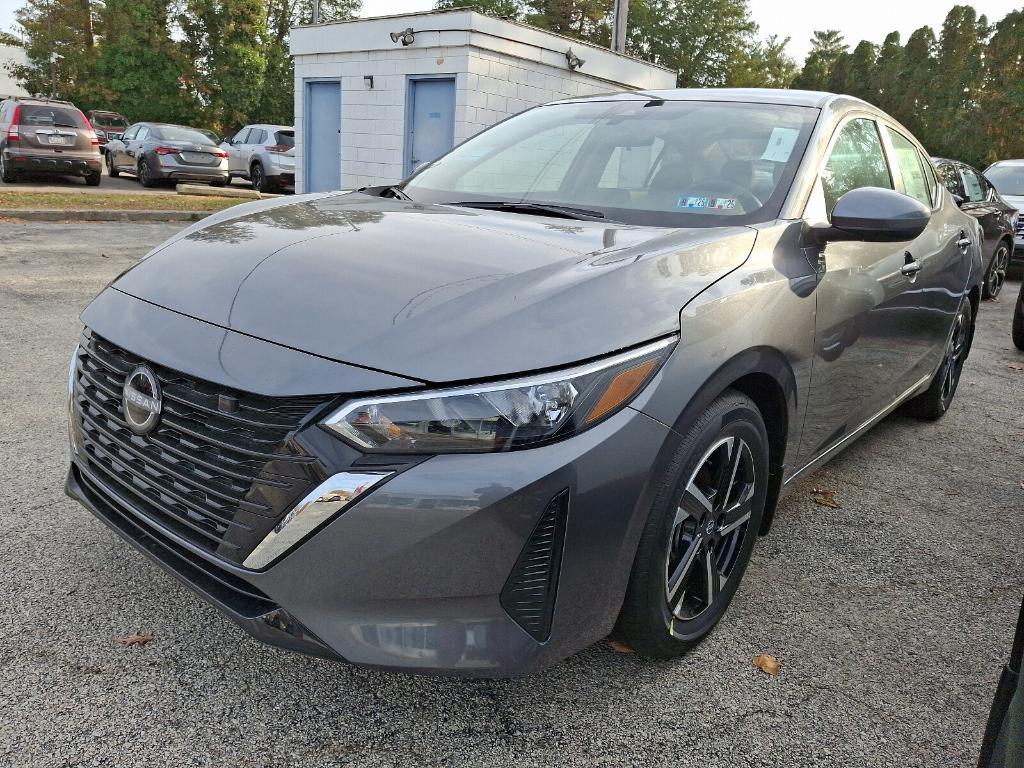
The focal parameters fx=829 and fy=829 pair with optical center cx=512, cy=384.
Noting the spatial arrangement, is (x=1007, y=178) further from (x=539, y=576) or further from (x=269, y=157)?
(x=269, y=157)

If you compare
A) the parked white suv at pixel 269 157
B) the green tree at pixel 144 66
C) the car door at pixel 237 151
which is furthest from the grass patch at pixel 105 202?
the green tree at pixel 144 66

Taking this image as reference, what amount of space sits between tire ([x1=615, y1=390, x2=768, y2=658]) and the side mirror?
29.4 inches

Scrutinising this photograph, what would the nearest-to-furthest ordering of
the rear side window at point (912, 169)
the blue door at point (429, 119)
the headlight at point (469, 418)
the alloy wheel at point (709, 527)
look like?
the headlight at point (469, 418) → the alloy wheel at point (709, 527) → the rear side window at point (912, 169) → the blue door at point (429, 119)

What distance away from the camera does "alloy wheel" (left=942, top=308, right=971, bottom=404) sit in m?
4.66

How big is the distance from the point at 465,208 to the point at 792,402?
1.28 metres

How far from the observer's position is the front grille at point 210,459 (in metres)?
1.75

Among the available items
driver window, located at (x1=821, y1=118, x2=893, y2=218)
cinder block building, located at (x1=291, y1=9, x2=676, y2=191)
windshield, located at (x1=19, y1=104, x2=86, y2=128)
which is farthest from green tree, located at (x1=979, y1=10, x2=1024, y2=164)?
driver window, located at (x1=821, y1=118, x2=893, y2=218)

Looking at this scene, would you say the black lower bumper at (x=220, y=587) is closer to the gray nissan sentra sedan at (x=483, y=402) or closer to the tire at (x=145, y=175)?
the gray nissan sentra sedan at (x=483, y=402)

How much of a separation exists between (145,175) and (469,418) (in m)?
19.9

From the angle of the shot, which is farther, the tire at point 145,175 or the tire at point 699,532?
the tire at point 145,175

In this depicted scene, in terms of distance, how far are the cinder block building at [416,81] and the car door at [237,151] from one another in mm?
6141

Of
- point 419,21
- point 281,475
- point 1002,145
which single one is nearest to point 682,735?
point 281,475

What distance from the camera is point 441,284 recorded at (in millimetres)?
2031

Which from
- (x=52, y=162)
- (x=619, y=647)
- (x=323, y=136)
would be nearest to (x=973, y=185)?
(x=619, y=647)
